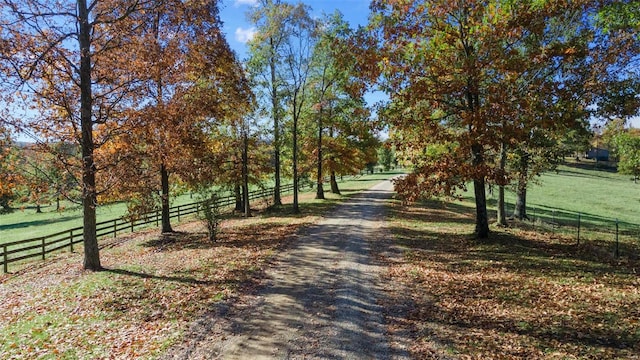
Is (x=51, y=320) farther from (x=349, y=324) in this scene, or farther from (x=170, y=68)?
(x=170, y=68)

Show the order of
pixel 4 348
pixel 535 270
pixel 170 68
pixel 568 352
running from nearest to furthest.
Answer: pixel 568 352, pixel 4 348, pixel 535 270, pixel 170 68

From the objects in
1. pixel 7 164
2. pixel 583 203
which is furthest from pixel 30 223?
pixel 583 203

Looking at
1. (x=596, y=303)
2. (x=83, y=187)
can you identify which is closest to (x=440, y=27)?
(x=596, y=303)

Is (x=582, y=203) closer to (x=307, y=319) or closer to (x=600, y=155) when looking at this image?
(x=307, y=319)

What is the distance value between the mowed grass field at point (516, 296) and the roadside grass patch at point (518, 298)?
20 mm

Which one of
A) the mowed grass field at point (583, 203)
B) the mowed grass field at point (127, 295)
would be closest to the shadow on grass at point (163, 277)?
the mowed grass field at point (127, 295)

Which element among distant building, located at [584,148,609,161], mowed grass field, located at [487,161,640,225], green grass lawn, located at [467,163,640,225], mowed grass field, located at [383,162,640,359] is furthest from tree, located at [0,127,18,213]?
distant building, located at [584,148,609,161]

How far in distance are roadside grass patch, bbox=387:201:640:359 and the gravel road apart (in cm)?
83

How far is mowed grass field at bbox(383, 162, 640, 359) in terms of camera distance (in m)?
6.52

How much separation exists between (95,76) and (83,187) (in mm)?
3728

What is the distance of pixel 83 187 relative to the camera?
1070 cm

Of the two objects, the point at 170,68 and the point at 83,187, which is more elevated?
the point at 170,68

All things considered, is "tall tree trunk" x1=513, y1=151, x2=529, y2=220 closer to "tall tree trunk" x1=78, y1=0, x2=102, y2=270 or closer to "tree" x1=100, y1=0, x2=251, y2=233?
"tree" x1=100, y1=0, x2=251, y2=233

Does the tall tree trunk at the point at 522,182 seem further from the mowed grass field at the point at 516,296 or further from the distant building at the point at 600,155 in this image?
the distant building at the point at 600,155
